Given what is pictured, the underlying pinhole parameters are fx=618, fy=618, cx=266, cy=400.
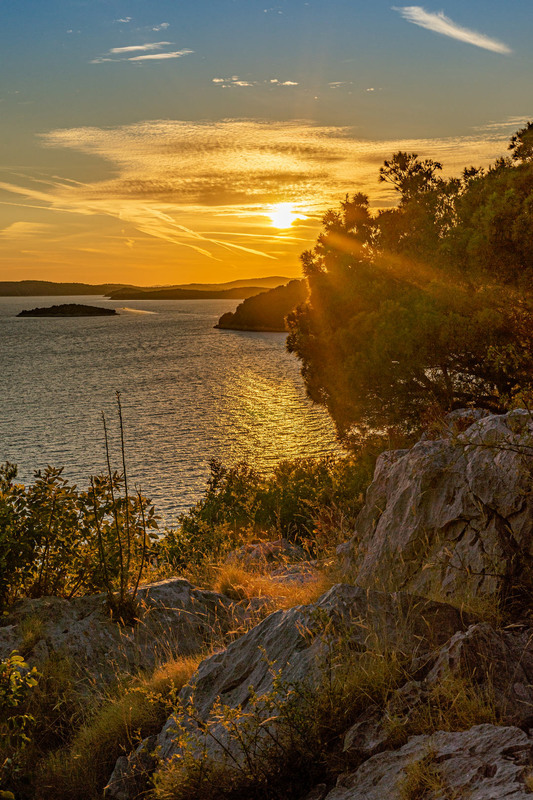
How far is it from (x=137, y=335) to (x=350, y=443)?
11560 cm

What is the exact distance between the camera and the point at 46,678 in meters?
6.18

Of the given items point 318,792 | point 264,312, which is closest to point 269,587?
point 318,792

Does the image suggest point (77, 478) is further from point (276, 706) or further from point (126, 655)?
point (276, 706)

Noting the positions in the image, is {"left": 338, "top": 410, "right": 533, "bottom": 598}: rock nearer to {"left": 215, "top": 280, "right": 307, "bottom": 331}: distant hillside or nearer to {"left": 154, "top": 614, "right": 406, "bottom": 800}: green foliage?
{"left": 154, "top": 614, "right": 406, "bottom": 800}: green foliage

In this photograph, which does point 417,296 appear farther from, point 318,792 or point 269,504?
point 318,792

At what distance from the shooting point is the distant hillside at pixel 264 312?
14038 cm

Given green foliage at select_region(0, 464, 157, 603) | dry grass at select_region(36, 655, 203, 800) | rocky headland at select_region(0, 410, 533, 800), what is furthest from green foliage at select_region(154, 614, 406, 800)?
green foliage at select_region(0, 464, 157, 603)

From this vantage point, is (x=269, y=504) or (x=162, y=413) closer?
(x=269, y=504)

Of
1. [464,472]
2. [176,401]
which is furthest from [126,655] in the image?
[176,401]

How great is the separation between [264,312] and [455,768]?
142717 mm

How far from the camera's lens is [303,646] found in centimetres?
452

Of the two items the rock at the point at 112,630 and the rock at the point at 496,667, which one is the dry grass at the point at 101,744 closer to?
the rock at the point at 112,630

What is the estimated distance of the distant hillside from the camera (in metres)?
140

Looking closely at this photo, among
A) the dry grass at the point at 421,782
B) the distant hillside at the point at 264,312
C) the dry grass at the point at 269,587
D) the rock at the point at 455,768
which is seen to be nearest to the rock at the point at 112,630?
the dry grass at the point at 269,587
